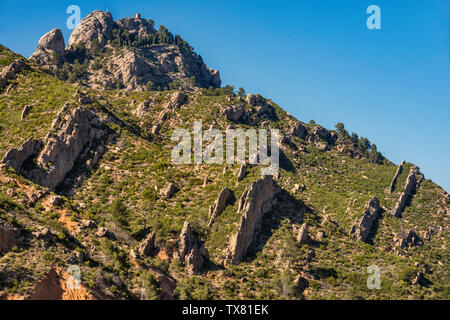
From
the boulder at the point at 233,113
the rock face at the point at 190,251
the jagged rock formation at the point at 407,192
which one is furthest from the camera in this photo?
the boulder at the point at 233,113

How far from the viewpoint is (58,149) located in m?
84.6

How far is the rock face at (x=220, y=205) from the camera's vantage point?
79875 millimetres

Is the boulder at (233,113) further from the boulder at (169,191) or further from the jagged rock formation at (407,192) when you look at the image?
the jagged rock formation at (407,192)

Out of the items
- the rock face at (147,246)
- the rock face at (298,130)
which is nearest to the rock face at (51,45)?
the rock face at (298,130)

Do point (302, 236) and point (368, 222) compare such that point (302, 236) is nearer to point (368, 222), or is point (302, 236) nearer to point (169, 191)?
point (169, 191)

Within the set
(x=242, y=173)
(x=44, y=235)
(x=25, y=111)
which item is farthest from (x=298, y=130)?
(x=44, y=235)

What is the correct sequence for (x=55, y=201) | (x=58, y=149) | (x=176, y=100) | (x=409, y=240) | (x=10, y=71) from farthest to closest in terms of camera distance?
(x=176, y=100) → (x=409, y=240) → (x=10, y=71) → (x=58, y=149) → (x=55, y=201)

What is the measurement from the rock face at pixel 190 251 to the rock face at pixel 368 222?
5405 cm

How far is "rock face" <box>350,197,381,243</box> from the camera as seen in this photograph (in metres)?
108

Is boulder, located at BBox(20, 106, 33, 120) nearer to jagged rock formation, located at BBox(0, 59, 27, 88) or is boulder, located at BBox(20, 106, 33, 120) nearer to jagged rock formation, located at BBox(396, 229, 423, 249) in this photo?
jagged rock formation, located at BBox(0, 59, 27, 88)

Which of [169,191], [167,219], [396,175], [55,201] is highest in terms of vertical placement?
[396,175]

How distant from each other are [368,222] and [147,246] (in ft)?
238

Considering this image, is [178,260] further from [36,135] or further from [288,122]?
[288,122]
